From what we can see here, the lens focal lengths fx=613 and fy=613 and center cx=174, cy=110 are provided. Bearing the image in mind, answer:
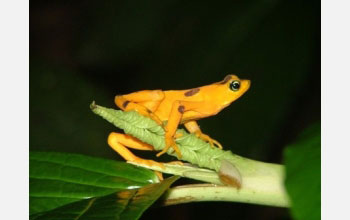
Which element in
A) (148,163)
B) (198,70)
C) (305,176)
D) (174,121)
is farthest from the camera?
(198,70)

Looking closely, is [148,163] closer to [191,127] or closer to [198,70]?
[191,127]

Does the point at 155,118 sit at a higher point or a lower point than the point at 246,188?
higher

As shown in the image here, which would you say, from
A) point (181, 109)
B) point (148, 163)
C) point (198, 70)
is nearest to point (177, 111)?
point (181, 109)

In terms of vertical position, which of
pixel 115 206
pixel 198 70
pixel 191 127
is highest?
pixel 198 70

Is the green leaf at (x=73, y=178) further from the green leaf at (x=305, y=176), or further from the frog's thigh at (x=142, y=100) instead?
the green leaf at (x=305, y=176)

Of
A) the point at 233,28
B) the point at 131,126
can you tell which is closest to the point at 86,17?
the point at 233,28

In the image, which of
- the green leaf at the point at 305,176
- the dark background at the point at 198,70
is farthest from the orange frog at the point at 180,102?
the dark background at the point at 198,70
